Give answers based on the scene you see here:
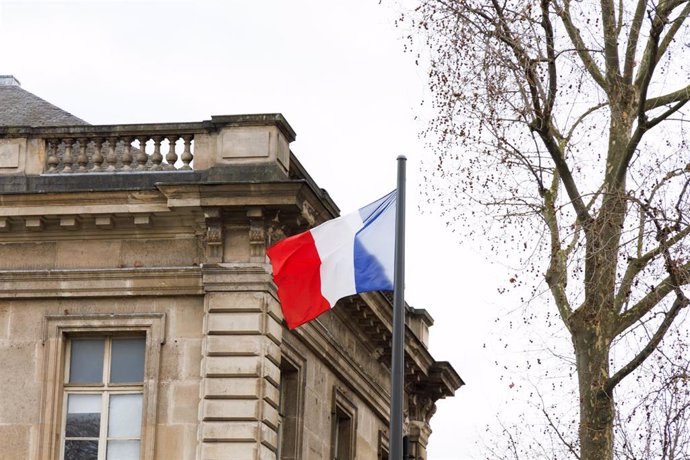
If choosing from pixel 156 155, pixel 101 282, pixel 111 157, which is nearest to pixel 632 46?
pixel 156 155

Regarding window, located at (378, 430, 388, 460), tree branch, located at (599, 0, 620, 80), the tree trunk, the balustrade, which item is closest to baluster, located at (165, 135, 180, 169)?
the balustrade

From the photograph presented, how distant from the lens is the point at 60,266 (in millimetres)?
24750

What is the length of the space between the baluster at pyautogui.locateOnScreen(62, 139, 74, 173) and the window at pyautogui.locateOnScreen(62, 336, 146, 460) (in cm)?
245

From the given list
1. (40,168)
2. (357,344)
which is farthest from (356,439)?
(40,168)

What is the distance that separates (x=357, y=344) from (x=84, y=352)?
6.27 meters

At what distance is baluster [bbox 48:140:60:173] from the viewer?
25172 mm

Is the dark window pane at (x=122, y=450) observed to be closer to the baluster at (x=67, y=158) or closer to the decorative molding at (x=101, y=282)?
the decorative molding at (x=101, y=282)

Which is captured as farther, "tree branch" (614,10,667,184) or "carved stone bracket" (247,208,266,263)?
"carved stone bracket" (247,208,266,263)

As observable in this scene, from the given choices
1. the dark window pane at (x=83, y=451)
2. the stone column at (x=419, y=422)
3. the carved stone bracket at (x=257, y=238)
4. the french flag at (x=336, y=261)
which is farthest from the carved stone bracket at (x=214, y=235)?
the stone column at (x=419, y=422)

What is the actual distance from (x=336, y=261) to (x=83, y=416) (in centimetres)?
694

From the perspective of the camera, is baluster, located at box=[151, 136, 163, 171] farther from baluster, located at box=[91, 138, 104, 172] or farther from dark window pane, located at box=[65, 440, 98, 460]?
dark window pane, located at box=[65, 440, 98, 460]

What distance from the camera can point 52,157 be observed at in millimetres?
25234

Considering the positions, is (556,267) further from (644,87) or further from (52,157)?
(52,157)

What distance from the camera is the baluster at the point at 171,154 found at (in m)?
24.9
